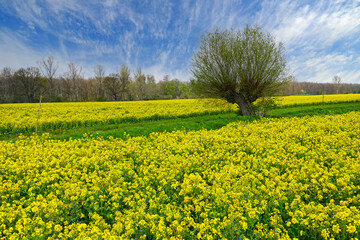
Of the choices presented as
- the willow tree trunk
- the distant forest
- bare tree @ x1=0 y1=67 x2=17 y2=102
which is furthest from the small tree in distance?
bare tree @ x1=0 y1=67 x2=17 y2=102

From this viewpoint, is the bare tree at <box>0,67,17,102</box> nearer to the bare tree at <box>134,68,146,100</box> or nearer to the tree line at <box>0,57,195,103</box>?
the tree line at <box>0,57,195,103</box>

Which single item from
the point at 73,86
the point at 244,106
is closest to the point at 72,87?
the point at 73,86

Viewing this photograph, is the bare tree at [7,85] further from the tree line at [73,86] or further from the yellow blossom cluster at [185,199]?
the yellow blossom cluster at [185,199]

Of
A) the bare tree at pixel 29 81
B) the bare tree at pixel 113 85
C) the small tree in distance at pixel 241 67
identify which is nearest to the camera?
the small tree in distance at pixel 241 67

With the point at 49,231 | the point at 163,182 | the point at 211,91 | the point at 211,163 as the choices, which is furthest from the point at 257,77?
the point at 49,231

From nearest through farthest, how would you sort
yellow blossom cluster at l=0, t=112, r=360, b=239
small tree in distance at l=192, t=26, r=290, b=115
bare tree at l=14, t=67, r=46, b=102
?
yellow blossom cluster at l=0, t=112, r=360, b=239 → small tree in distance at l=192, t=26, r=290, b=115 → bare tree at l=14, t=67, r=46, b=102

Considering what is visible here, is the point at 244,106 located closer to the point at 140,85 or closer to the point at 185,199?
the point at 185,199

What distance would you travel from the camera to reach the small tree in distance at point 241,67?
19297 mm

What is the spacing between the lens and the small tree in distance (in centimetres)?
1930

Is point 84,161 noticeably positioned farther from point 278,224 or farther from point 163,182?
point 278,224

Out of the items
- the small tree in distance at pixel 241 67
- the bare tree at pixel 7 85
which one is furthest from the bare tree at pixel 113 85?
the small tree in distance at pixel 241 67

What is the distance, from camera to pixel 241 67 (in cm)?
1933

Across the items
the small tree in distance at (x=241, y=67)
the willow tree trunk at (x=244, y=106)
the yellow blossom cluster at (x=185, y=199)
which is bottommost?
the yellow blossom cluster at (x=185, y=199)

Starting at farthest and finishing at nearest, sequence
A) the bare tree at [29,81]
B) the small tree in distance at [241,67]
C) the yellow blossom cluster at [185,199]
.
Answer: the bare tree at [29,81]
the small tree in distance at [241,67]
the yellow blossom cluster at [185,199]
